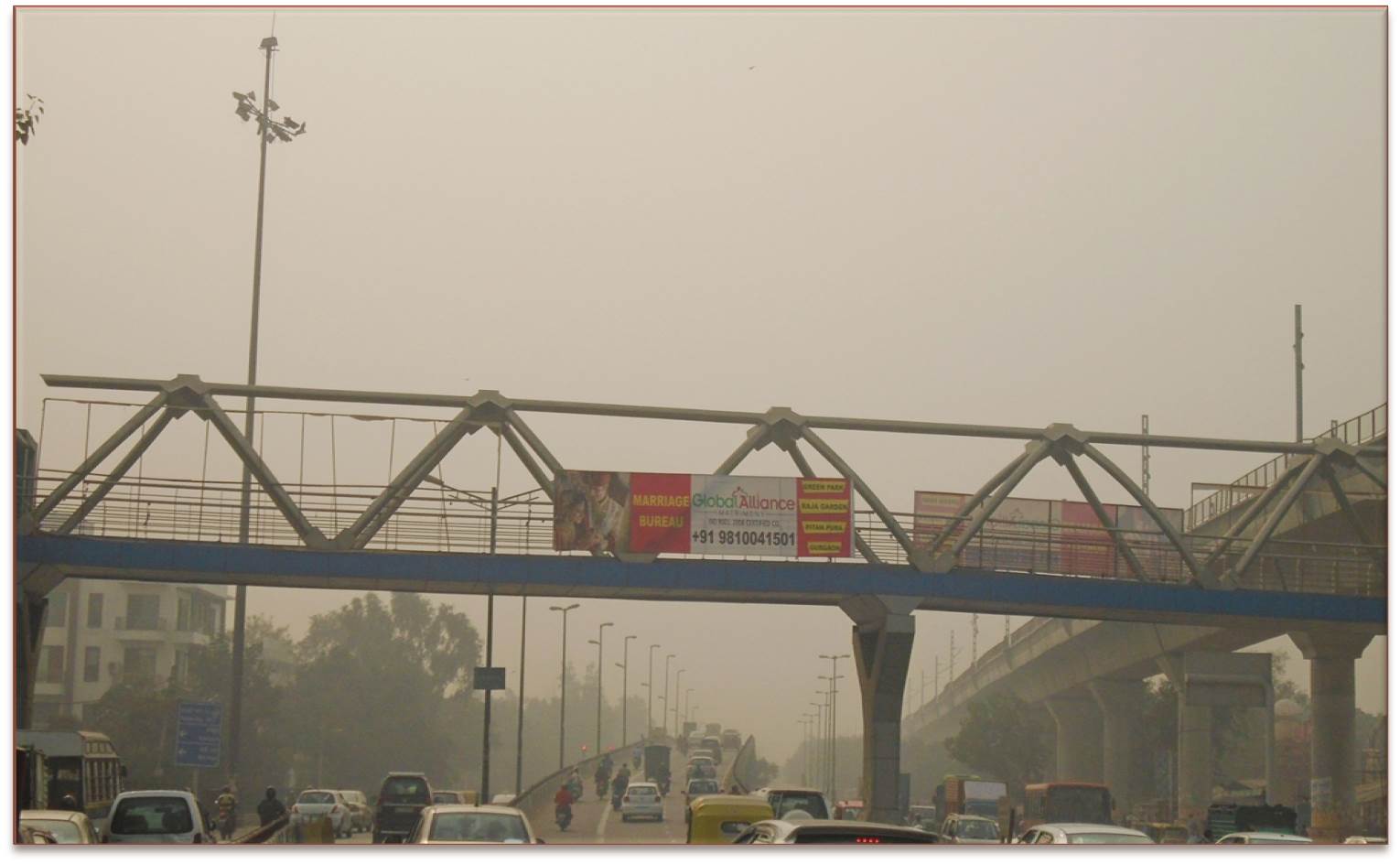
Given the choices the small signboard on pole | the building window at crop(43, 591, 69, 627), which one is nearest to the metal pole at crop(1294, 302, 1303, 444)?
the small signboard on pole

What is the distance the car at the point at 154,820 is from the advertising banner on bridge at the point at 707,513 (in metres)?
17.8

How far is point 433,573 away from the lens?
44.8m

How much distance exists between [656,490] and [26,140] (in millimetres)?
24331

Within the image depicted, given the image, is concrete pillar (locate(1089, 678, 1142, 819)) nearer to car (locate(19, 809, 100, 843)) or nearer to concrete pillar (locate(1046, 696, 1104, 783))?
concrete pillar (locate(1046, 696, 1104, 783))

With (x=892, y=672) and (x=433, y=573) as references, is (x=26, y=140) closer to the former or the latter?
(x=433, y=573)

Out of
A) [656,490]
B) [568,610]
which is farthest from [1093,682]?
[656,490]

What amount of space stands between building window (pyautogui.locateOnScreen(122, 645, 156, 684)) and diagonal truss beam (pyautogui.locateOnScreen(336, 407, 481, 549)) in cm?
7344

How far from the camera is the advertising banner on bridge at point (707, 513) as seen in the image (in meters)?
45.5

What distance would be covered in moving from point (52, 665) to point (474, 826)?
9852 centimetres

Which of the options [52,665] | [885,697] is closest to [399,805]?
[885,697]

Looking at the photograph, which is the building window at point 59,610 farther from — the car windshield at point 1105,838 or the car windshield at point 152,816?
the car windshield at point 1105,838

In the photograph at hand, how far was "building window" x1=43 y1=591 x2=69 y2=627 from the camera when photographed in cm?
11227

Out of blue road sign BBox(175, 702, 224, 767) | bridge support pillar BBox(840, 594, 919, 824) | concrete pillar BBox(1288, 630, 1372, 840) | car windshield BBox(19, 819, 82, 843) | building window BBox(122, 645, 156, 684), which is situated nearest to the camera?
car windshield BBox(19, 819, 82, 843)

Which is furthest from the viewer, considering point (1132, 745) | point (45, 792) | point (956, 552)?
point (1132, 745)
